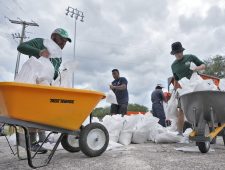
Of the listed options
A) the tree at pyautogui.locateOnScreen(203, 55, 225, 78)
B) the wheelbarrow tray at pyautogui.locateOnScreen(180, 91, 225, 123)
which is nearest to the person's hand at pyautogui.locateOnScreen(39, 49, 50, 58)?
the wheelbarrow tray at pyautogui.locateOnScreen(180, 91, 225, 123)

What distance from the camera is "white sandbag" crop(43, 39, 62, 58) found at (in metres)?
3.78

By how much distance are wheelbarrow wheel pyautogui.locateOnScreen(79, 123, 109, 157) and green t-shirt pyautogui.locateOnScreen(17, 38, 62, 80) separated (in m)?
0.77

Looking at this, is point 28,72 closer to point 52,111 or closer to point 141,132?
point 52,111

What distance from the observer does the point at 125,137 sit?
505 cm

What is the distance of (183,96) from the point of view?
4.20 meters

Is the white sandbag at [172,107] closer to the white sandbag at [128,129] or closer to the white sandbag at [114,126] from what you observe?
the white sandbag at [128,129]

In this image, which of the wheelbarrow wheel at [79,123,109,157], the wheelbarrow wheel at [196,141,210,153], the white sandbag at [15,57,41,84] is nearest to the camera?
the white sandbag at [15,57,41,84]

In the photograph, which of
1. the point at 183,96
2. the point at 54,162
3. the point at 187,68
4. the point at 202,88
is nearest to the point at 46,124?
the point at 54,162

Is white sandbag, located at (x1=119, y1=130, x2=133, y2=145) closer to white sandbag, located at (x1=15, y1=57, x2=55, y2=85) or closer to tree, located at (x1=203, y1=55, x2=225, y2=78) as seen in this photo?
white sandbag, located at (x1=15, y1=57, x2=55, y2=85)

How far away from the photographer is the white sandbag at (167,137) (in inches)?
201

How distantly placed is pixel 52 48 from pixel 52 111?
2.94 feet

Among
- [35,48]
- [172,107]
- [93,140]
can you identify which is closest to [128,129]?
[172,107]

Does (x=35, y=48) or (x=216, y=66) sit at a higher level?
(x=216, y=66)

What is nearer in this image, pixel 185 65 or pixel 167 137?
pixel 185 65
